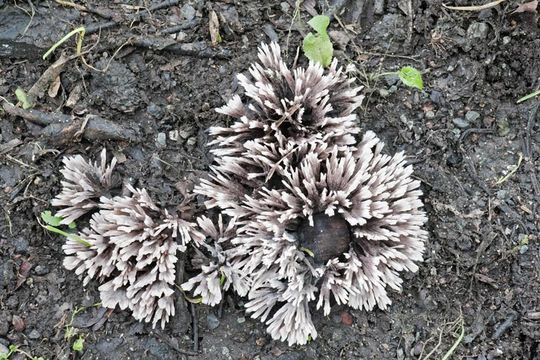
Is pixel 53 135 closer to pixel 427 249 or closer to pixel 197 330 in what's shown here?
pixel 197 330

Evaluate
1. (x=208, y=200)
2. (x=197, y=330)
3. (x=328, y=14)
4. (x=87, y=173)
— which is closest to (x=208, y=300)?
(x=197, y=330)

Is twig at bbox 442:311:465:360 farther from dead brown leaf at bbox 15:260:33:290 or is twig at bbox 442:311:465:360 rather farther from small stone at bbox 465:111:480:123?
dead brown leaf at bbox 15:260:33:290

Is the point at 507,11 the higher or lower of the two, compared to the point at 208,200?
higher

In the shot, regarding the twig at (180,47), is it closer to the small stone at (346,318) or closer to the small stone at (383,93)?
the small stone at (383,93)

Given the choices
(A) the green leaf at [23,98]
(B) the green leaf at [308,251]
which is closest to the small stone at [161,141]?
(A) the green leaf at [23,98]

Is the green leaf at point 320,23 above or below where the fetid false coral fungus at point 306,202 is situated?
above

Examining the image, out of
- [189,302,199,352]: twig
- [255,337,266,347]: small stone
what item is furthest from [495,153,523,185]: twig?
[189,302,199,352]: twig
